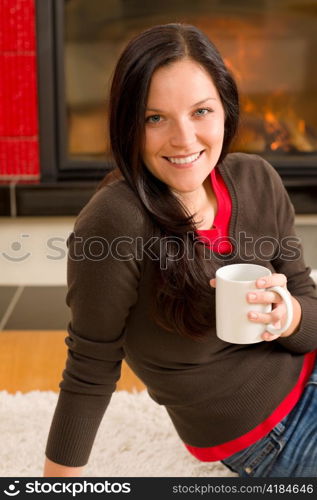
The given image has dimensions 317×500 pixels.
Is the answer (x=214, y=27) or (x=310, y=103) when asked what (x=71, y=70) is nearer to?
(x=214, y=27)

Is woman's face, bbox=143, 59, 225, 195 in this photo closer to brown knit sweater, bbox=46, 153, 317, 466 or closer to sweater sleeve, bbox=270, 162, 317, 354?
brown knit sweater, bbox=46, 153, 317, 466

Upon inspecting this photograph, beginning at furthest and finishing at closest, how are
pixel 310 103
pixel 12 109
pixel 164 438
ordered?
pixel 310 103 → pixel 12 109 → pixel 164 438

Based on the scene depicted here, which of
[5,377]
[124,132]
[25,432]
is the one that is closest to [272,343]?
[124,132]

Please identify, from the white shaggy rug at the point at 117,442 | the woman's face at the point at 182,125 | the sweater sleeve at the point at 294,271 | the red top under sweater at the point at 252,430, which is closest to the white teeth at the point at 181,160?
the woman's face at the point at 182,125

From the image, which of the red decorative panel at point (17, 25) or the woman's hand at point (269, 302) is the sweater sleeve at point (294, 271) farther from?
the red decorative panel at point (17, 25)

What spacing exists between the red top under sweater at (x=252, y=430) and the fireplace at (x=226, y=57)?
4.14 feet

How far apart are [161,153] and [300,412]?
48 centimetres

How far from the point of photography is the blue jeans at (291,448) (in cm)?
114

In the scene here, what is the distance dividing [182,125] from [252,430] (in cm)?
51

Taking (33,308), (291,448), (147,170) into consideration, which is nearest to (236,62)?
(33,308)

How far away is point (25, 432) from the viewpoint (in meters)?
1.60

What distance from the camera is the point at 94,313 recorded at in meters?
1.03

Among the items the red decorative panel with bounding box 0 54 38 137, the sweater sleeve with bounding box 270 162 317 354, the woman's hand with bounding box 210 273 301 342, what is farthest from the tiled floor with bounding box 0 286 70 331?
the woman's hand with bounding box 210 273 301 342
